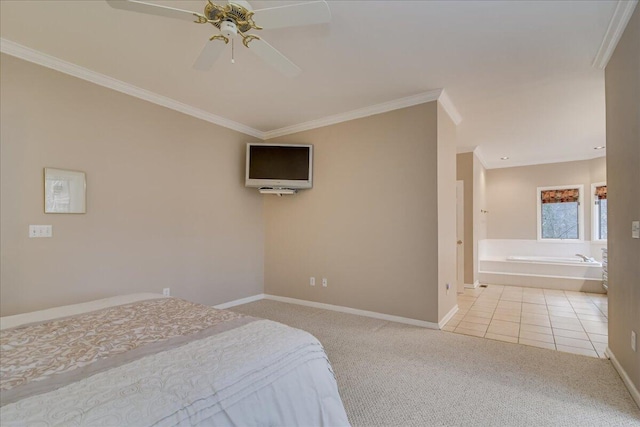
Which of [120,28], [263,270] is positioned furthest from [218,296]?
[120,28]

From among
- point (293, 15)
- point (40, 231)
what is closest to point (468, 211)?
point (293, 15)

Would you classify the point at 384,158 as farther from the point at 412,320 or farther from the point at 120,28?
the point at 120,28

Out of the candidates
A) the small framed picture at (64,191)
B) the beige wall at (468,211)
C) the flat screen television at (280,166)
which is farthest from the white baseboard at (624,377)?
the small framed picture at (64,191)

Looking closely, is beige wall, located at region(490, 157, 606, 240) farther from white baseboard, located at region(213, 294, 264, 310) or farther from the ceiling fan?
the ceiling fan

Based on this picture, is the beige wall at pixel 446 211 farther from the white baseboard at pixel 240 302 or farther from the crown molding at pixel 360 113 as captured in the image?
the white baseboard at pixel 240 302

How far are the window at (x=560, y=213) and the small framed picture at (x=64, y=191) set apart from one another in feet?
25.7

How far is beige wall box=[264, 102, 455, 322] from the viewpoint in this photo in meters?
3.45

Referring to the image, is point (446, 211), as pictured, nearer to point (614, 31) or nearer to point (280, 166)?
point (614, 31)

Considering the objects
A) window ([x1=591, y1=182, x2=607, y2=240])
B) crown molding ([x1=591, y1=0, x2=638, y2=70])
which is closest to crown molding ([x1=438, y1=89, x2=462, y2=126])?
crown molding ([x1=591, y1=0, x2=638, y2=70])

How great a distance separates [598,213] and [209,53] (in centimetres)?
743

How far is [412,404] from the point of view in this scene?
1958 millimetres

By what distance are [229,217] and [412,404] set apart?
3168 millimetres

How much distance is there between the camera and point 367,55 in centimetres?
263

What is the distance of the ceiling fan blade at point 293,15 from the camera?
1588 millimetres
